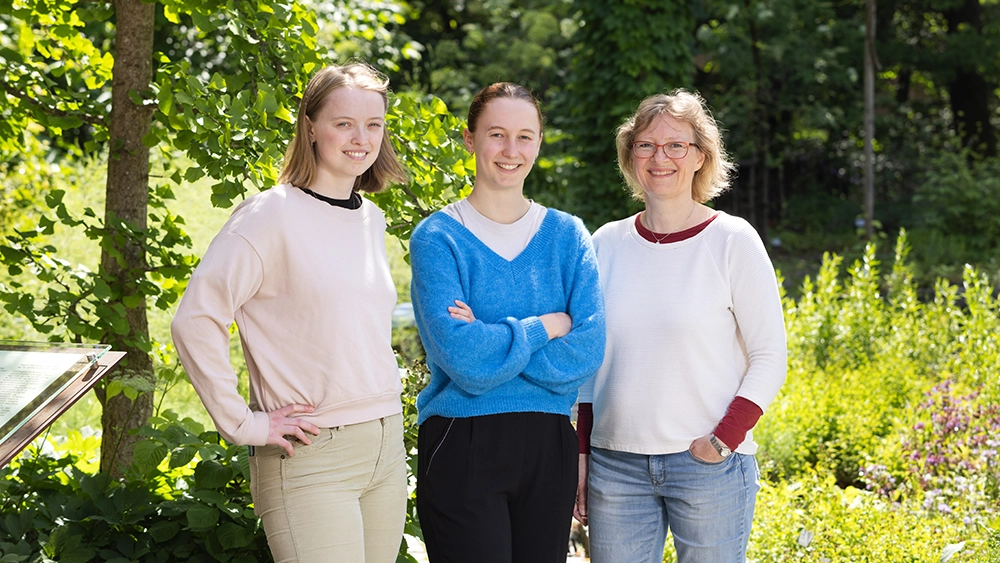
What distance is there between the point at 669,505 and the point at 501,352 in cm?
58

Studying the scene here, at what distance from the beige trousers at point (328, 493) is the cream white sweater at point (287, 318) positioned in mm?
52

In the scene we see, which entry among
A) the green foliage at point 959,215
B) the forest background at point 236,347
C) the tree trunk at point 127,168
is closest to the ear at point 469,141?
the forest background at point 236,347

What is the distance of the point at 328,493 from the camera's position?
1.91 metres

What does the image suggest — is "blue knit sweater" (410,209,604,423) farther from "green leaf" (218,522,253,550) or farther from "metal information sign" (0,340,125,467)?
"green leaf" (218,522,253,550)

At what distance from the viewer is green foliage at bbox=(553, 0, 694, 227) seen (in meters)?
8.63

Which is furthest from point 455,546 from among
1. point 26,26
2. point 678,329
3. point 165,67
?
point 26,26

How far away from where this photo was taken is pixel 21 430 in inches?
69.6

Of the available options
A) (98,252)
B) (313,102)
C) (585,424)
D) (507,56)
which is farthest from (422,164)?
(507,56)

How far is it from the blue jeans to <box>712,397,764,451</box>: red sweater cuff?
0.08m

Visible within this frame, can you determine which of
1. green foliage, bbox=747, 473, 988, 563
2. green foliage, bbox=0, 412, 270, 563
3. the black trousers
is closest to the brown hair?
the black trousers

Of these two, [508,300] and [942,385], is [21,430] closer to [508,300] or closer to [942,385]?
[508,300]

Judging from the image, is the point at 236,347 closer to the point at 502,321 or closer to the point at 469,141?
the point at 469,141

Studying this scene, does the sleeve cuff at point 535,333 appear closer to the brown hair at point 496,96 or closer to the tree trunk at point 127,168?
the brown hair at point 496,96

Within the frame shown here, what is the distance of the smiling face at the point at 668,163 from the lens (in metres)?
2.20
